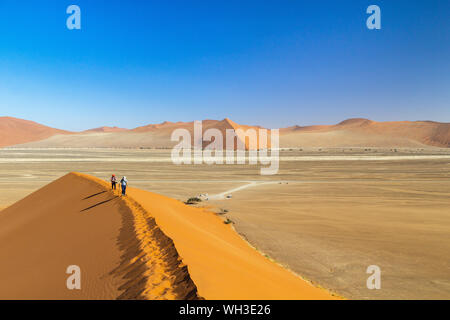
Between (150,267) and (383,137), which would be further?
(383,137)

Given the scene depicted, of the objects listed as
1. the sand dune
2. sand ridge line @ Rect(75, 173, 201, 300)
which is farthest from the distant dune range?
sand ridge line @ Rect(75, 173, 201, 300)

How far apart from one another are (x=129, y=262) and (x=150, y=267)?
82cm

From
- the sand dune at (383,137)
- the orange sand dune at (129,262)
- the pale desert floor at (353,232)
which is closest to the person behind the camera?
the orange sand dune at (129,262)

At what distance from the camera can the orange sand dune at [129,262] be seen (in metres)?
4.79

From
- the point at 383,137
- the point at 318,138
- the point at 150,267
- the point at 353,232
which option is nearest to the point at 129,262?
the point at 150,267

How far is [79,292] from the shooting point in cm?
520

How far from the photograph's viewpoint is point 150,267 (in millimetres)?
5379

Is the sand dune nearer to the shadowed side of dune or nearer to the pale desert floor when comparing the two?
the pale desert floor

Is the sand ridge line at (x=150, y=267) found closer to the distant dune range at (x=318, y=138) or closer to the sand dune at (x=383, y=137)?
the distant dune range at (x=318, y=138)

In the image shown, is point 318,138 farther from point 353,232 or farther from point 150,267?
point 150,267

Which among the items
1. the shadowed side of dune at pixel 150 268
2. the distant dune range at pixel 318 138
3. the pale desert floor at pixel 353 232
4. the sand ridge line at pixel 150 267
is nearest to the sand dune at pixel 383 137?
the distant dune range at pixel 318 138

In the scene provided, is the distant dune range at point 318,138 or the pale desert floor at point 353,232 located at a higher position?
the distant dune range at point 318,138
